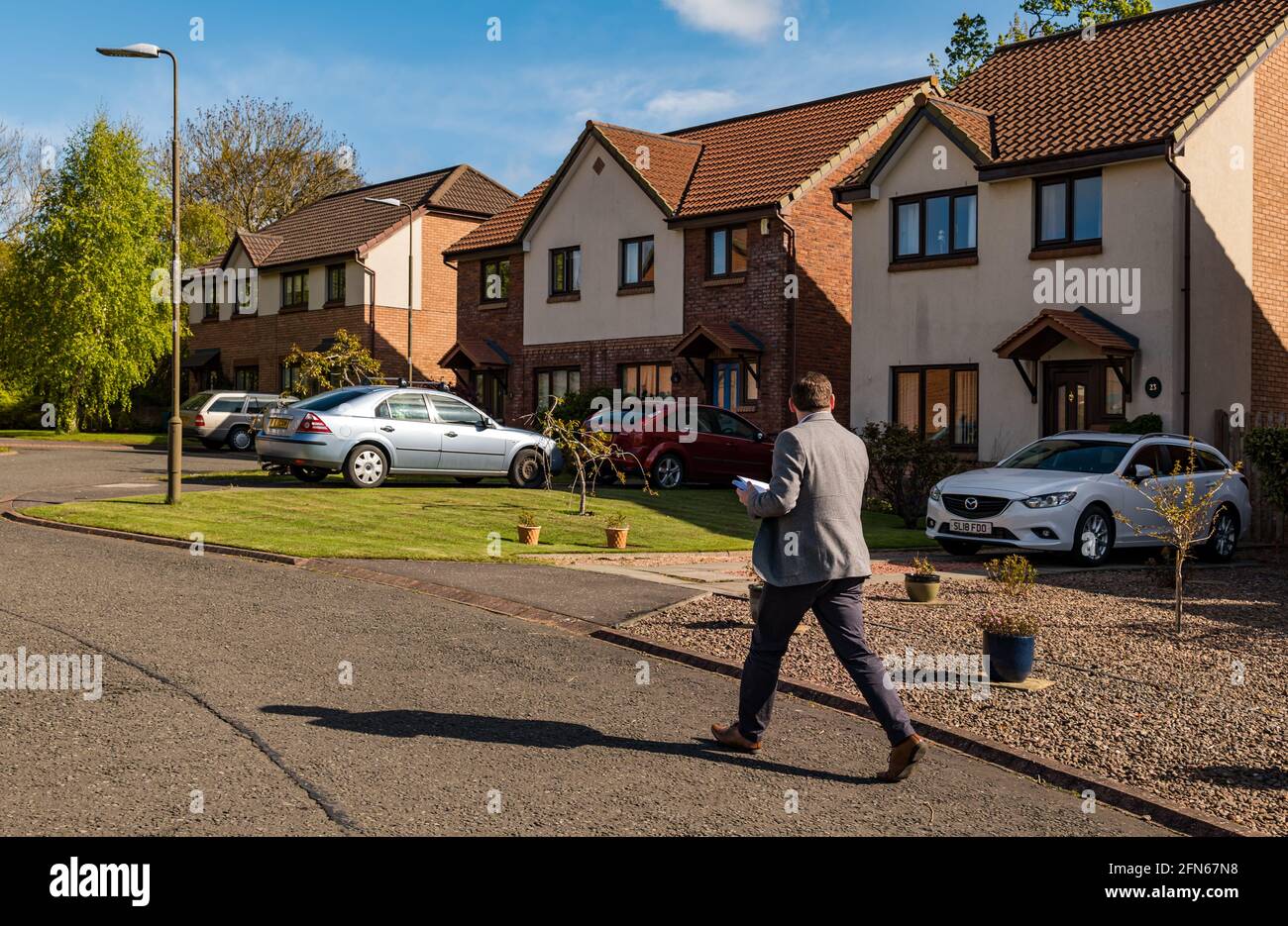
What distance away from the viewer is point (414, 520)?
1698cm

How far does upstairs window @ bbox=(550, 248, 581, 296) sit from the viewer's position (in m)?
34.8

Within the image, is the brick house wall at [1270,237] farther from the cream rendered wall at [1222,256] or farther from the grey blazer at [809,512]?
the grey blazer at [809,512]

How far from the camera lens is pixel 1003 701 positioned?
8031 mm

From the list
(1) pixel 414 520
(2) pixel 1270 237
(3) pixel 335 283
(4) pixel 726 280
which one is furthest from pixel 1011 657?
(3) pixel 335 283

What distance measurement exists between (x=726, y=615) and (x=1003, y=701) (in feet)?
10.3

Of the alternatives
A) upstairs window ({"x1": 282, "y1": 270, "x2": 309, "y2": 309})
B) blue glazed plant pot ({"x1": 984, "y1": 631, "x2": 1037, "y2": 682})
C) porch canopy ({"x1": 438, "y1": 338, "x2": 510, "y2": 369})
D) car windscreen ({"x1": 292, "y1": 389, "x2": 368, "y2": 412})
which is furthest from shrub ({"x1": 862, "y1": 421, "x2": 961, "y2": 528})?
upstairs window ({"x1": 282, "y1": 270, "x2": 309, "y2": 309})

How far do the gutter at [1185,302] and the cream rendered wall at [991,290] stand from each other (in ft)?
0.60

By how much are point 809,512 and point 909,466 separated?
48.6ft

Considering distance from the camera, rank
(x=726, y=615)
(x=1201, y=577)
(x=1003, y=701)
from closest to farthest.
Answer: (x=1003, y=701) < (x=726, y=615) < (x=1201, y=577)

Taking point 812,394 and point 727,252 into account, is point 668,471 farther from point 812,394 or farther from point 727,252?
point 812,394

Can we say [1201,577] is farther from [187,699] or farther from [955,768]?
[187,699]

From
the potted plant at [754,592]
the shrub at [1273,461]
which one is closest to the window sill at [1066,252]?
the shrub at [1273,461]
